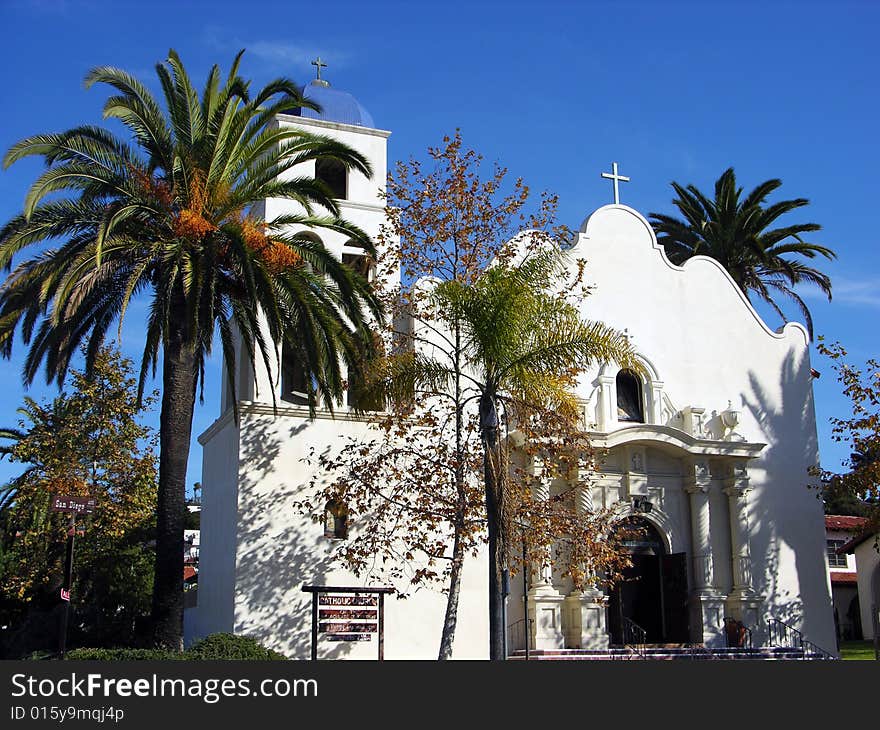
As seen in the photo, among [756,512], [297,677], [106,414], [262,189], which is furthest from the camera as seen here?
[106,414]

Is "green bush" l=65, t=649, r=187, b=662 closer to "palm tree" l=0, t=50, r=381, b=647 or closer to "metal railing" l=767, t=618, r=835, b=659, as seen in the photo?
"palm tree" l=0, t=50, r=381, b=647

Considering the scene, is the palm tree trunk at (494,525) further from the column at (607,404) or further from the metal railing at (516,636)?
the column at (607,404)

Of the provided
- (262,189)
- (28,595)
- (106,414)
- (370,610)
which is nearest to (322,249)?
(262,189)

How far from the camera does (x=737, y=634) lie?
24156mm

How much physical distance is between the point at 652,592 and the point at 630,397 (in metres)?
5.05

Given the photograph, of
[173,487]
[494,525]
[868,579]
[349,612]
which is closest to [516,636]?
[349,612]

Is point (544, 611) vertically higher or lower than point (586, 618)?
higher

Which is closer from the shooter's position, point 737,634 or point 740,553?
point 737,634

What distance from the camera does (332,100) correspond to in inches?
973

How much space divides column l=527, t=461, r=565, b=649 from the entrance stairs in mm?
415

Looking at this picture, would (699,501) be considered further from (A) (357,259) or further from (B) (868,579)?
A: (B) (868,579)

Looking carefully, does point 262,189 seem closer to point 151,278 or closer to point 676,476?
point 151,278

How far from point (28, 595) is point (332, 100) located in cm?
1960

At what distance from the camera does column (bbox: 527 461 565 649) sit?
22359mm
